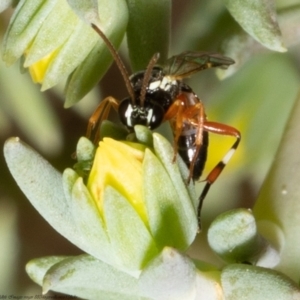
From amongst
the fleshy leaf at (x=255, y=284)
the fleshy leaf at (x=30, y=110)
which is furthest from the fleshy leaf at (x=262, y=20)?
the fleshy leaf at (x=30, y=110)

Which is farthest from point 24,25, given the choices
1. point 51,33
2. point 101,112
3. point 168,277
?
point 168,277

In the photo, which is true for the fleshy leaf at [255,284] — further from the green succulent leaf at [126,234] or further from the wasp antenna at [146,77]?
the wasp antenna at [146,77]

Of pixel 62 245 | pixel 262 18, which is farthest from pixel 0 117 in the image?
pixel 262 18

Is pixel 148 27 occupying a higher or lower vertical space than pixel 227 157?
higher

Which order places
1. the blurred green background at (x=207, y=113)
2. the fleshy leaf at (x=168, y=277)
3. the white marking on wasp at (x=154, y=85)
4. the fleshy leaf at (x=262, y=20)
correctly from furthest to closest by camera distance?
the blurred green background at (x=207, y=113) < the white marking on wasp at (x=154, y=85) < the fleshy leaf at (x=262, y=20) < the fleshy leaf at (x=168, y=277)

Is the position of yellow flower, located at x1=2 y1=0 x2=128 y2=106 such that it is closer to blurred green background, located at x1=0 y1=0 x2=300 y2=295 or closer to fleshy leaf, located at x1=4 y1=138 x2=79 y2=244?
fleshy leaf, located at x1=4 y1=138 x2=79 y2=244

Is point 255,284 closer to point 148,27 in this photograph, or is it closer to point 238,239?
point 238,239

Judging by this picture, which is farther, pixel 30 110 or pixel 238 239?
pixel 30 110
